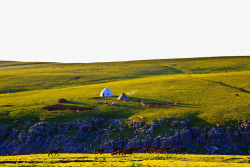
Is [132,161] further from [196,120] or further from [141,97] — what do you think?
[141,97]

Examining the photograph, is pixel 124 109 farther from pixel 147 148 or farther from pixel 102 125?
pixel 147 148

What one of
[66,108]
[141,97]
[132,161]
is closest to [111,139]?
[132,161]

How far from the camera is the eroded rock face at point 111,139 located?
44500mm

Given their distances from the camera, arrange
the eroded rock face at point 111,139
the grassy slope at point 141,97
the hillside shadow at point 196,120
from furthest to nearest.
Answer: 1. the grassy slope at point 141,97
2. the hillside shadow at point 196,120
3. the eroded rock face at point 111,139

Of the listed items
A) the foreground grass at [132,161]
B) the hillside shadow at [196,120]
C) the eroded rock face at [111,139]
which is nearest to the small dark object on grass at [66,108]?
the eroded rock face at [111,139]

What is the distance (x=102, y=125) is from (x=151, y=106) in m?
13.0

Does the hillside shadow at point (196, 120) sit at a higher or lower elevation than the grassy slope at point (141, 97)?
lower

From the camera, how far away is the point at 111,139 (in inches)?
1845

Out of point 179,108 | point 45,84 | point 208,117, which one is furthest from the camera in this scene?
point 45,84

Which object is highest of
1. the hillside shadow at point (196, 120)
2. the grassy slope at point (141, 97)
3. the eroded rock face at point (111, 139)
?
the grassy slope at point (141, 97)

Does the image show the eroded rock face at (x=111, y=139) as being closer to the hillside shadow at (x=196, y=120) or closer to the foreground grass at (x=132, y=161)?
the hillside shadow at (x=196, y=120)

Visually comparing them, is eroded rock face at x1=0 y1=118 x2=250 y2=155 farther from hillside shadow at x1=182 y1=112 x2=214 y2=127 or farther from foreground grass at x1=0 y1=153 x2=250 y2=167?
foreground grass at x1=0 y1=153 x2=250 y2=167

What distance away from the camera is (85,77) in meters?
106

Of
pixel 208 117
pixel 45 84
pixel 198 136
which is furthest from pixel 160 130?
pixel 45 84
